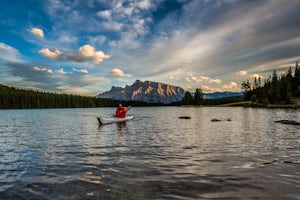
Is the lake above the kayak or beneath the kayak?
beneath

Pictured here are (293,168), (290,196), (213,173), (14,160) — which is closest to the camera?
(290,196)

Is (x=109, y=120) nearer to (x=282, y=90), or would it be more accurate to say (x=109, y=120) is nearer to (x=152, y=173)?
(x=152, y=173)

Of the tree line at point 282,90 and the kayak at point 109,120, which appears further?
the tree line at point 282,90

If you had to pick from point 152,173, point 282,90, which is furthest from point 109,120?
point 282,90

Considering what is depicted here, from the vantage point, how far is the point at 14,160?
14883 millimetres

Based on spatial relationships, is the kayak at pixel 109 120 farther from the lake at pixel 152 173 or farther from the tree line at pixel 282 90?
the tree line at pixel 282 90

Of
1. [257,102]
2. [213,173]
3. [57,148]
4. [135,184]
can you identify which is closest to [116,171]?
[135,184]

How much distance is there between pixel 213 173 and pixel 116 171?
5288 mm

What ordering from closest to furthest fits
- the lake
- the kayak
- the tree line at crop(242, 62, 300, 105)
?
the lake < the kayak < the tree line at crop(242, 62, 300, 105)

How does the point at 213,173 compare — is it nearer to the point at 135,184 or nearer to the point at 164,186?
the point at 164,186

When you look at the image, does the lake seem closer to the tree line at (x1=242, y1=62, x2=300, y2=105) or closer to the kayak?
the kayak

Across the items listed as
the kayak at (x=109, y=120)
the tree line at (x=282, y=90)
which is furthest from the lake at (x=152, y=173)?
the tree line at (x=282, y=90)

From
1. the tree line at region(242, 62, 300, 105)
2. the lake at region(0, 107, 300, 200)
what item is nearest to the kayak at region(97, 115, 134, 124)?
the lake at region(0, 107, 300, 200)

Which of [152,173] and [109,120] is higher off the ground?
[109,120]
